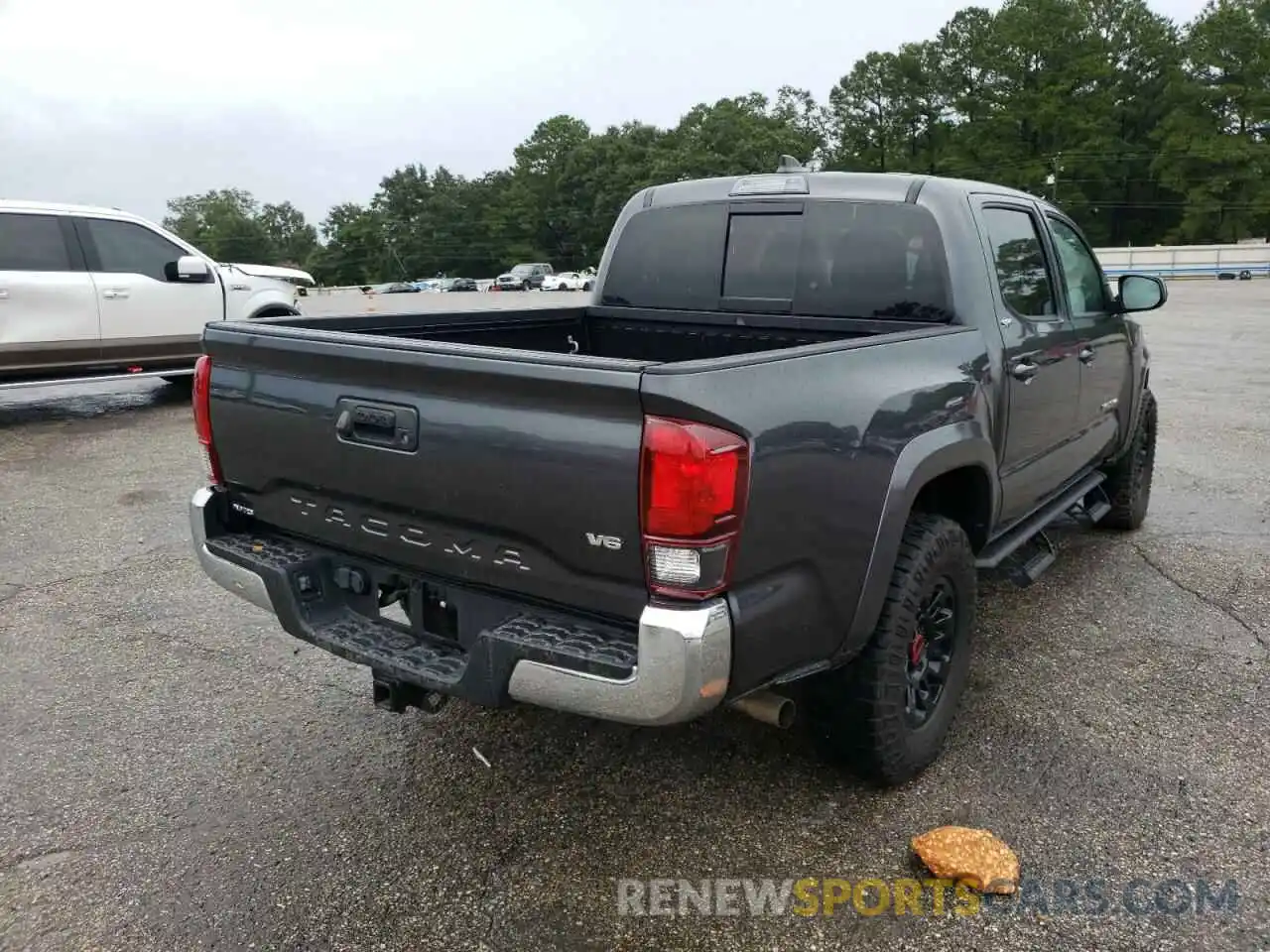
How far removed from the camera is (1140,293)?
4.73m

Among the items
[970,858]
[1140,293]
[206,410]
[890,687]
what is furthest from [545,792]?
[1140,293]

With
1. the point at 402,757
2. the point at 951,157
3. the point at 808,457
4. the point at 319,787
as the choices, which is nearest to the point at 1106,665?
the point at 808,457

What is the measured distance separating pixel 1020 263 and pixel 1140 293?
1.18 metres

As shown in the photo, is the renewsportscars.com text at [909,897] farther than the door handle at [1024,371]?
No

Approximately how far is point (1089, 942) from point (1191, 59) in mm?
88317

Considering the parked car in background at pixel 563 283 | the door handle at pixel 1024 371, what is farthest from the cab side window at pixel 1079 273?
the parked car in background at pixel 563 283

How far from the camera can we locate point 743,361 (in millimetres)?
2297

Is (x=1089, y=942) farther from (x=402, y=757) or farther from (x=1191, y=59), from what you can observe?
(x=1191, y=59)

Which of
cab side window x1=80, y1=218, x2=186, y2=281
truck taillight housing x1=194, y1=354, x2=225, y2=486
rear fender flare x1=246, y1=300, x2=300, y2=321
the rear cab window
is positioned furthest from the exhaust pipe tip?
rear fender flare x1=246, y1=300, x2=300, y2=321

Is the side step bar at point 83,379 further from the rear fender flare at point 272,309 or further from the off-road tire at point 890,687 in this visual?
the off-road tire at point 890,687

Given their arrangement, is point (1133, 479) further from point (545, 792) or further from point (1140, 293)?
point (545, 792)

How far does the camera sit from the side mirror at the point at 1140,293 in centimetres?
469

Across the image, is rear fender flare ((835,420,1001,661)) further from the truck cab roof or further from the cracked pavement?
the truck cab roof

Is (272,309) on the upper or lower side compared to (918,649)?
upper
